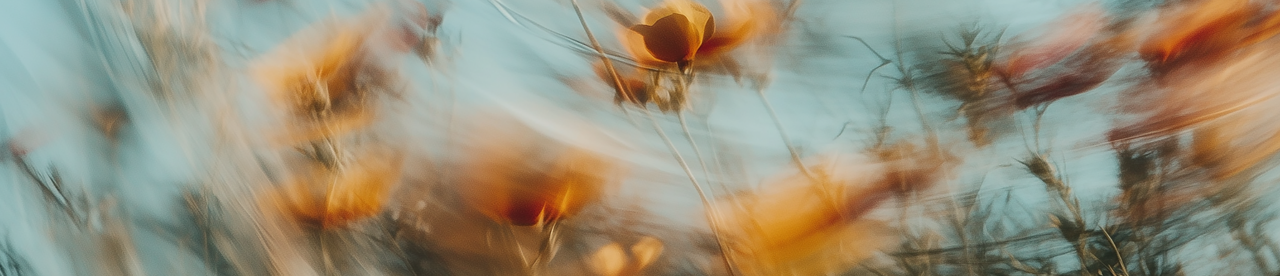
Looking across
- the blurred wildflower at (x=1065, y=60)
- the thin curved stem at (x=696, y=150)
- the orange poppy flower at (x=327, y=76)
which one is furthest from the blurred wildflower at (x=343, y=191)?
the blurred wildflower at (x=1065, y=60)

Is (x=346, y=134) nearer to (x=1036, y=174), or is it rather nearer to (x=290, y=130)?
(x=290, y=130)

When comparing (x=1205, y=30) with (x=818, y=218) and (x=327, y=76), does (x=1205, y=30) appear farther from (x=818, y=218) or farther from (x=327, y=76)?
(x=327, y=76)

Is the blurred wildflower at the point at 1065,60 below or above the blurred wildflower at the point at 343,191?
above

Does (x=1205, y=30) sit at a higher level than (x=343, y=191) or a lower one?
higher

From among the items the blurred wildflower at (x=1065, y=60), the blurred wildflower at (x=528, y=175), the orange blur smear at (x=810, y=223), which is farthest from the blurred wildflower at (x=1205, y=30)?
the blurred wildflower at (x=528, y=175)

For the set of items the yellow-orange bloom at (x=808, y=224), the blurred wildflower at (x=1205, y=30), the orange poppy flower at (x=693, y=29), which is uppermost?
the blurred wildflower at (x=1205, y=30)

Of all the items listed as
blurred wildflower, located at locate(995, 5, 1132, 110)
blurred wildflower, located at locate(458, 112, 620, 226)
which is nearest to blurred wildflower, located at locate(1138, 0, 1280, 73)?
blurred wildflower, located at locate(995, 5, 1132, 110)

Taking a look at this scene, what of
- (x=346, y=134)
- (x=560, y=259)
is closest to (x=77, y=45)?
(x=346, y=134)

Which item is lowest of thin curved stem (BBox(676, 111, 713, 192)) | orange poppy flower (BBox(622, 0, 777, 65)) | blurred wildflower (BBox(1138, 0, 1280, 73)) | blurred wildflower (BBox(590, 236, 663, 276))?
blurred wildflower (BBox(590, 236, 663, 276))

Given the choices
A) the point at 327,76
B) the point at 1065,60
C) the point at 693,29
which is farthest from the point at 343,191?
the point at 1065,60

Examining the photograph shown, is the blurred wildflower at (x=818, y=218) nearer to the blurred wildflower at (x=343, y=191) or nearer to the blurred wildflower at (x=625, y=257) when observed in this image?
the blurred wildflower at (x=625, y=257)

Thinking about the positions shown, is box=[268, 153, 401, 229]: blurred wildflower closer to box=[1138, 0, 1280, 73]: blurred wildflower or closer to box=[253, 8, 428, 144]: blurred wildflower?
box=[253, 8, 428, 144]: blurred wildflower

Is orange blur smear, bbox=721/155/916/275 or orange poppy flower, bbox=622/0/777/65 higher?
orange poppy flower, bbox=622/0/777/65
